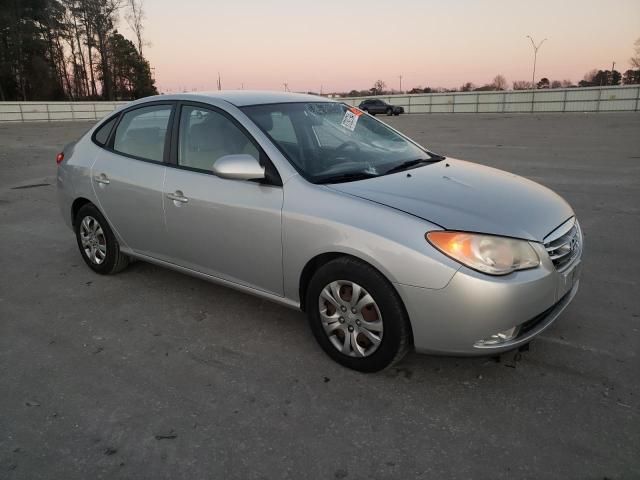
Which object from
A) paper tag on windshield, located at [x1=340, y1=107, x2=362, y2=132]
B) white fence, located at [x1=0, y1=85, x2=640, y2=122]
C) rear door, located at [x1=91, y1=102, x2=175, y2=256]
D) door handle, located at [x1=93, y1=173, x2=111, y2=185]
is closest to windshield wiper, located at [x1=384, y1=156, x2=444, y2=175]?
paper tag on windshield, located at [x1=340, y1=107, x2=362, y2=132]

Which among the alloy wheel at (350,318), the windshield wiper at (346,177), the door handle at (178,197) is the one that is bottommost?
the alloy wheel at (350,318)

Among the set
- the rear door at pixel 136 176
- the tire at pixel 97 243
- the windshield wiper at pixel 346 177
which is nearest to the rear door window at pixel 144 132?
the rear door at pixel 136 176

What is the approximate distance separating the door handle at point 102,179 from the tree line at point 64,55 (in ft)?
176

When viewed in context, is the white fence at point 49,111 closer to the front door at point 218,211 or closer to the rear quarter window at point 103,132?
the rear quarter window at point 103,132

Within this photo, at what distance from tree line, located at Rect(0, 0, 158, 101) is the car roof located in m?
54.5

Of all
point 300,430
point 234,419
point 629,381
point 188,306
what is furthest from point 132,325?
point 629,381

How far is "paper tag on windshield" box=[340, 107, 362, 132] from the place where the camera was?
4.04 m

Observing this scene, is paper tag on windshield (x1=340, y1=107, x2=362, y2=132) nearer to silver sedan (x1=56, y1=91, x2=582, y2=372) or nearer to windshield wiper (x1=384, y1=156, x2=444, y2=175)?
silver sedan (x1=56, y1=91, x2=582, y2=372)

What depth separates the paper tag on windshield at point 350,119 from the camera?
404cm

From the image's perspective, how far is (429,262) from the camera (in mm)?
2598

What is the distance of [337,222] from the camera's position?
9.50 feet

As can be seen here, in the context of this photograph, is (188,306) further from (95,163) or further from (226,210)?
(95,163)

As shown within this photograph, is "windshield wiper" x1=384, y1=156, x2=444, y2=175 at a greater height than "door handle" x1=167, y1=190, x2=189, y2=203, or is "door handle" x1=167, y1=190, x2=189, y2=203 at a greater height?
"windshield wiper" x1=384, y1=156, x2=444, y2=175

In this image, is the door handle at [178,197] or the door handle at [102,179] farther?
the door handle at [102,179]
